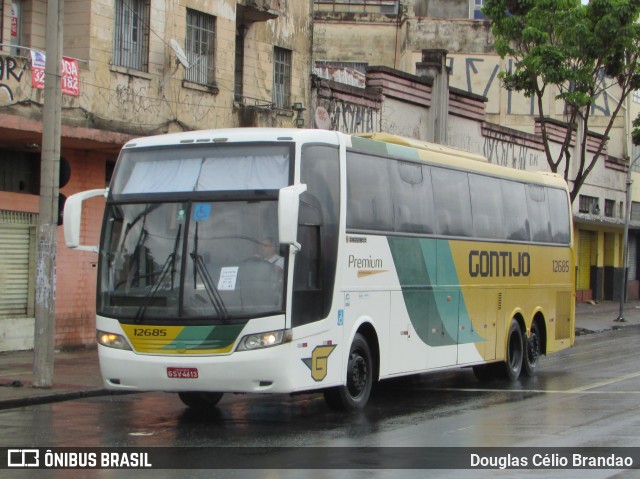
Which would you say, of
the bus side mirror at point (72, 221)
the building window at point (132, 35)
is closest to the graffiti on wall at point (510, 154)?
the building window at point (132, 35)

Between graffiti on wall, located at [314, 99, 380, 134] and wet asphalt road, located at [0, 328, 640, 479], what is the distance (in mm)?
10627

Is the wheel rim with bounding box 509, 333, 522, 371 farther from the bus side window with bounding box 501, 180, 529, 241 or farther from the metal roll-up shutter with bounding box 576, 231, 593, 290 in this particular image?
the metal roll-up shutter with bounding box 576, 231, 593, 290

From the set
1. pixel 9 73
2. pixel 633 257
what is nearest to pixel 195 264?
pixel 9 73

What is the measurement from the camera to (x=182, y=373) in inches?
471

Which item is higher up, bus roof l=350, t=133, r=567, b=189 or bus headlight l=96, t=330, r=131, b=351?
bus roof l=350, t=133, r=567, b=189

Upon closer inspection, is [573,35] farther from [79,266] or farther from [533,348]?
[79,266]

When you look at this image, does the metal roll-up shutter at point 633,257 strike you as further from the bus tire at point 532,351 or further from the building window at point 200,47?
the bus tire at point 532,351

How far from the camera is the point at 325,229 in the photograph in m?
12.8

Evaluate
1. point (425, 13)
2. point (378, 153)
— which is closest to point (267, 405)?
point (378, 153)

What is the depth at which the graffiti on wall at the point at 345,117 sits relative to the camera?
26938mm

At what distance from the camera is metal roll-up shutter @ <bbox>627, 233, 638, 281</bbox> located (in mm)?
51125

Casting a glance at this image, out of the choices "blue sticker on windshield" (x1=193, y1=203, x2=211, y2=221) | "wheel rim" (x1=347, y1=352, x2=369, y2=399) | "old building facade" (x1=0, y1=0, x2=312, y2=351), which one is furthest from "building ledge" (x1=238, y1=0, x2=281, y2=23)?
"blue sticker on windshield" (x1=193, y1=203, x2=211, y2=221)

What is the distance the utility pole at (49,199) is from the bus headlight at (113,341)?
3.07 metres

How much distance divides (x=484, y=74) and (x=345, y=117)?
684 inches
